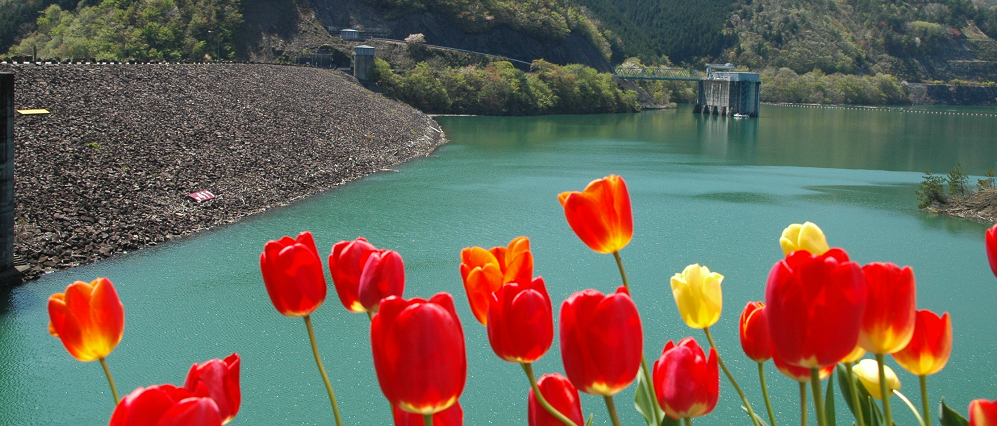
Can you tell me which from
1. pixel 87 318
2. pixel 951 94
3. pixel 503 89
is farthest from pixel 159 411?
pixel 951 94

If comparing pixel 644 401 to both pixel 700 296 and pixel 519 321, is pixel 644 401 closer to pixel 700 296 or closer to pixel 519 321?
pixel 700 296

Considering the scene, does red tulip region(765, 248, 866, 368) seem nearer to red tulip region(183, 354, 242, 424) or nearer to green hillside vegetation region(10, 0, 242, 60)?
red tulip region(183, 354, 242, 424)

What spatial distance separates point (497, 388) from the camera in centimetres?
678

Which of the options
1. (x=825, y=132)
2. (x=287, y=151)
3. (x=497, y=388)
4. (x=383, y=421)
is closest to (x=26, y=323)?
(x=383, y=421)

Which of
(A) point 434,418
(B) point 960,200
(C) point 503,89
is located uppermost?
(C) point 503,89

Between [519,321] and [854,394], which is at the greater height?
[519,321]

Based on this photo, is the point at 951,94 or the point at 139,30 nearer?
the point at 139,30

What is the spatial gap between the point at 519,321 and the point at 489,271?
20 centimetres

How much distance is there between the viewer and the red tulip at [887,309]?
0.94 meters

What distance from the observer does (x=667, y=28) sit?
110 m

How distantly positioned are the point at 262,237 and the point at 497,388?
21.5 feet

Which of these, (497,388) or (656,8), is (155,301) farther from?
(656,8)

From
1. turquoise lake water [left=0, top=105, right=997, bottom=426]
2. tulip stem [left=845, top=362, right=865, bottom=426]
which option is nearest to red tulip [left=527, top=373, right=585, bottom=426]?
tulip stem [left=845, top=362, right=865, bottom=426]

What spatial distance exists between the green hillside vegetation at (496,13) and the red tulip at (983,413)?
65729 mm
